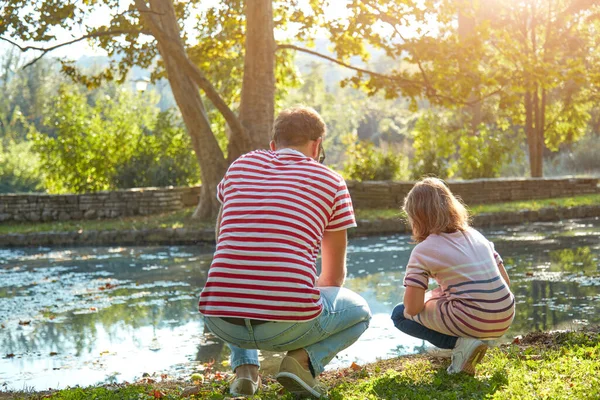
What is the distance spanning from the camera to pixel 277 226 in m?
3.60

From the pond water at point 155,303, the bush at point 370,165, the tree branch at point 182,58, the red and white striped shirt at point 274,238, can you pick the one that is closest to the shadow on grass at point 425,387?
the red and white striped shirt at point 274,238

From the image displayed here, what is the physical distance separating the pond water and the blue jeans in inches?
49.1

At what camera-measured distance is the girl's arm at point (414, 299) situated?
4.03 metres

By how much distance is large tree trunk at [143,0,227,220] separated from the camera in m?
14.4

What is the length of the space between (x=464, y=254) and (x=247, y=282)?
1155 millimetres

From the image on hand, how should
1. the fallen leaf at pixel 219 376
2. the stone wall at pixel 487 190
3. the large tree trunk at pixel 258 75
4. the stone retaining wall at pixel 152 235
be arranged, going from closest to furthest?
the fallen leaf at pixel 219 376 → the stone retaining wall at pixel 152 235 → the large tree trunk at pixel 258 75 → the stone wall at pixel 487 190

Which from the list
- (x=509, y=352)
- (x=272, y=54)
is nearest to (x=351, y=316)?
(x=509, y=352)

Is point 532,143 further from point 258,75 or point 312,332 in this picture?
point 312,332

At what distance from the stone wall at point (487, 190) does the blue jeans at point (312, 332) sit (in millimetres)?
12695

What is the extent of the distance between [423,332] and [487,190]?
14.0 meters

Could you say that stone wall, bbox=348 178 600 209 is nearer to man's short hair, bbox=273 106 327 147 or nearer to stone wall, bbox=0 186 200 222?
stone wall, bbox=0 186 200 222

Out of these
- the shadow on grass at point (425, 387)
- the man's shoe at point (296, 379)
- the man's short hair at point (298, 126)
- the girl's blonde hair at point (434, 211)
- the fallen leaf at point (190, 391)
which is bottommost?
the fallen leaf at point (190, 391)

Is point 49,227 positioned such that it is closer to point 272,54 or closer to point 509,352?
point 272,54

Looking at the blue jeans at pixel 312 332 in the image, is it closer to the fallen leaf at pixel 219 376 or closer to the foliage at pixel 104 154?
the fallen leaf at pixel 219 376
